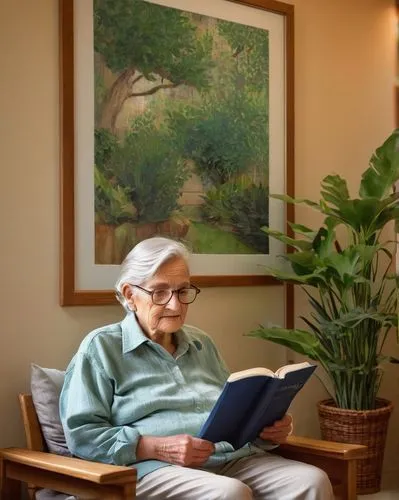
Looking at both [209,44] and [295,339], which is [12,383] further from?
[209,44]

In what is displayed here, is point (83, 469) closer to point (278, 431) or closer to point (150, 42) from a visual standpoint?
point (278, 431)

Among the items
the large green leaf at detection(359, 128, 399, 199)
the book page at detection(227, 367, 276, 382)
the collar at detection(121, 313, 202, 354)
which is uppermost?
the large green leaf at detection(359, 128, 399, 199)

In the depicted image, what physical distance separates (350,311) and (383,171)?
0.59 m

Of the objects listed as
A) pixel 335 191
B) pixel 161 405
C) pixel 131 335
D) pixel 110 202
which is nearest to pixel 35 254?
pixel 110 202

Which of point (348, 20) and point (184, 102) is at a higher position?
point (348, 20)

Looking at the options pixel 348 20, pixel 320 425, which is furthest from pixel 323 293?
pixel 348 20

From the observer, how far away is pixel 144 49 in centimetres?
327

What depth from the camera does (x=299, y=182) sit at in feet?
12.6

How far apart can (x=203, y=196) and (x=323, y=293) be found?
0.66 m

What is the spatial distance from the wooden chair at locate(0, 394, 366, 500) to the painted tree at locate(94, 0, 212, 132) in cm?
116

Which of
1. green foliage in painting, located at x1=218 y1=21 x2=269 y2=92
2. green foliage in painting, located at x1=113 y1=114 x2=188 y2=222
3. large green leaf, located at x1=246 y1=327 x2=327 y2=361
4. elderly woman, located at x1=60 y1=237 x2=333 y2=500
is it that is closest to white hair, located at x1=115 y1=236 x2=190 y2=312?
elderly woman, located at x1=60 y1=237 x2=333 y2=500

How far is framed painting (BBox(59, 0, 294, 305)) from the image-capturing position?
10.1ft

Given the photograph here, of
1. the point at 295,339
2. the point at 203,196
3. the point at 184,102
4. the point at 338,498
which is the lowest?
the point at 338,498

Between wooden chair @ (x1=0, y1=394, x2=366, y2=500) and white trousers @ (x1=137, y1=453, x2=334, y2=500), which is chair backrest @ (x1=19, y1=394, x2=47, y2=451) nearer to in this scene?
wooden chair @ (x1=0, y1=394, x2=366, y2=500)
